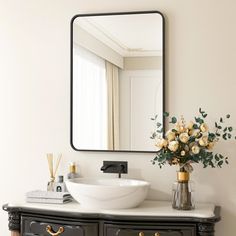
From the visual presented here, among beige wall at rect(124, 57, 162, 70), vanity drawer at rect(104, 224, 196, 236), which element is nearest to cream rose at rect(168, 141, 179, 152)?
vanity drawer at rect(104, 224, 196, 236)

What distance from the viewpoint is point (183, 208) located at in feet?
8.16

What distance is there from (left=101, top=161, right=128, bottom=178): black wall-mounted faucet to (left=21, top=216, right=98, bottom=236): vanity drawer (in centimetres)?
46

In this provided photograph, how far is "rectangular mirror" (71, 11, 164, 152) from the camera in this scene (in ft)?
9.25

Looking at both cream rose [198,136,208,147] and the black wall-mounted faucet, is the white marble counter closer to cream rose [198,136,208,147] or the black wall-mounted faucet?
the black wall-mounted faucet

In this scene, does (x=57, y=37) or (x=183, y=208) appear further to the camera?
(x=57, y=37)

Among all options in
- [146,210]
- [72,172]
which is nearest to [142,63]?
[72,172]

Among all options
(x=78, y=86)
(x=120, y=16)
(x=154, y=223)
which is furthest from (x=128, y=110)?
(x=154, y=223)

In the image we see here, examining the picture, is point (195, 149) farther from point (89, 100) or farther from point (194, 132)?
point (89, 100)

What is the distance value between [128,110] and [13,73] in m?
0.80

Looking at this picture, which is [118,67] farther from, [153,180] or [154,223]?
[154,223]

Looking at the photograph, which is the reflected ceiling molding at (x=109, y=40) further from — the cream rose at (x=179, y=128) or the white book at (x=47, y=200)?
the white book at (x=47, y=200)

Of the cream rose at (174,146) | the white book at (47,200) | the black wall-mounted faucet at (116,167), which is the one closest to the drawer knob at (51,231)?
the white book at (47,200)

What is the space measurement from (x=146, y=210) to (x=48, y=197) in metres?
0.57

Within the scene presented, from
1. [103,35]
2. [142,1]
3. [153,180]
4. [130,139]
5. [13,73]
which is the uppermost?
[142,1]
